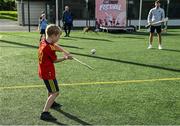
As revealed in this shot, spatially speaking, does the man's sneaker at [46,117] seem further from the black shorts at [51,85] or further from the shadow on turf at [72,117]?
the black shorts at [51,85]

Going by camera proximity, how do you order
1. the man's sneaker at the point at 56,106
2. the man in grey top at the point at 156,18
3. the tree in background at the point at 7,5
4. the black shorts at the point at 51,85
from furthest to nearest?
the tree in background at the point at 7,5
the man in grey top at the point at 156,18
the man's sneaker at the point at 56,106
the black shorts at the point at 51,85

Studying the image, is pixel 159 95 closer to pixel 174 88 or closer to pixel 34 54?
pixel 174 88

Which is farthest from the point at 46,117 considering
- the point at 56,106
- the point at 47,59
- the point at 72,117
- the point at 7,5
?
the point at 7,5

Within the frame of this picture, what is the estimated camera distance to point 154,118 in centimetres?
651

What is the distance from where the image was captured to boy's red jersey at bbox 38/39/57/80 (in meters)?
6.38

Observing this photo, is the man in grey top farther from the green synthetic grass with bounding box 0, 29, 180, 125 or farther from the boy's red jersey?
the boy's red jersey

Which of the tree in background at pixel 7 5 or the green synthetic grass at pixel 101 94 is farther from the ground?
the tree in background at pixel 7 5

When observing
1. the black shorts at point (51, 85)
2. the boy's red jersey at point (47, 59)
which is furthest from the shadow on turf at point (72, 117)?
the boy's red jersey at point (47, 59)

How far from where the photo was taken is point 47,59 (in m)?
6.43

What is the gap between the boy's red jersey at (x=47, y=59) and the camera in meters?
6.38

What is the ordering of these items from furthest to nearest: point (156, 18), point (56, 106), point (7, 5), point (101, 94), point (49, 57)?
point (7, 5) → point (156, 18) → point (101, 94) → point (56, 106) → point (49, 57)

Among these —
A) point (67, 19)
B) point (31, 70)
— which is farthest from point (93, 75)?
point (67, 19)

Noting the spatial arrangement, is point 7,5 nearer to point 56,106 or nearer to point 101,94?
point 101,94

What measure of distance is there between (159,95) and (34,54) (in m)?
7.48
